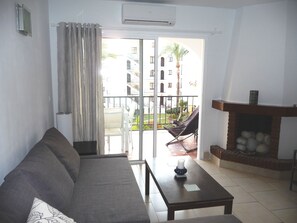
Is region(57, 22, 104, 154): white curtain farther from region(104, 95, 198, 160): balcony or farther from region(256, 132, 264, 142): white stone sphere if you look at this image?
region(256, 132, 264, 142): white stone sphere

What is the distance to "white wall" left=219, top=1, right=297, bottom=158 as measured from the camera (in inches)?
132

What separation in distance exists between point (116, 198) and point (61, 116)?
1.64 meters

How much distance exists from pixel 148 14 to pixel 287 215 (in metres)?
3.02

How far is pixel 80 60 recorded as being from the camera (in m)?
3.44

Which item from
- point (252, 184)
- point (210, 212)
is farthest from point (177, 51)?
point (210, 212)

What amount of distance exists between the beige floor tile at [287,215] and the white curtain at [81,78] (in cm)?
247

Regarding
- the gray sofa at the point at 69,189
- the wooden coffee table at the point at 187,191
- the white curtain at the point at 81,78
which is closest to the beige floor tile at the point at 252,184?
the wooden coffee table at the point at 187,191

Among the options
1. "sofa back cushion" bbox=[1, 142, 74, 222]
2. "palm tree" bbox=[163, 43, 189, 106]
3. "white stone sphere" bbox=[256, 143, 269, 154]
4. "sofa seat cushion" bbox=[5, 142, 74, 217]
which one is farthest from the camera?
"palm tree" bbox=[163, 43, 189, 106]

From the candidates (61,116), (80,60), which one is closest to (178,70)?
(80,60)

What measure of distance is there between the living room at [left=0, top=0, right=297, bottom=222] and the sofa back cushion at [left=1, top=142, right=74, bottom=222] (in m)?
0.35

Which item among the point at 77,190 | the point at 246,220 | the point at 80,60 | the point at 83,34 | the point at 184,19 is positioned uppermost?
the point at 184,19

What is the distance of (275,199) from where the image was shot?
2869 mm

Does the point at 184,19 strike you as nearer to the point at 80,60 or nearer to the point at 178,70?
the point at 80,60

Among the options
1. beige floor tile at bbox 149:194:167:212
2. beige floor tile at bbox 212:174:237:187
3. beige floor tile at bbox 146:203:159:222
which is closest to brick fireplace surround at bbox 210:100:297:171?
beige floor tile at bbox 212:174:237:187
